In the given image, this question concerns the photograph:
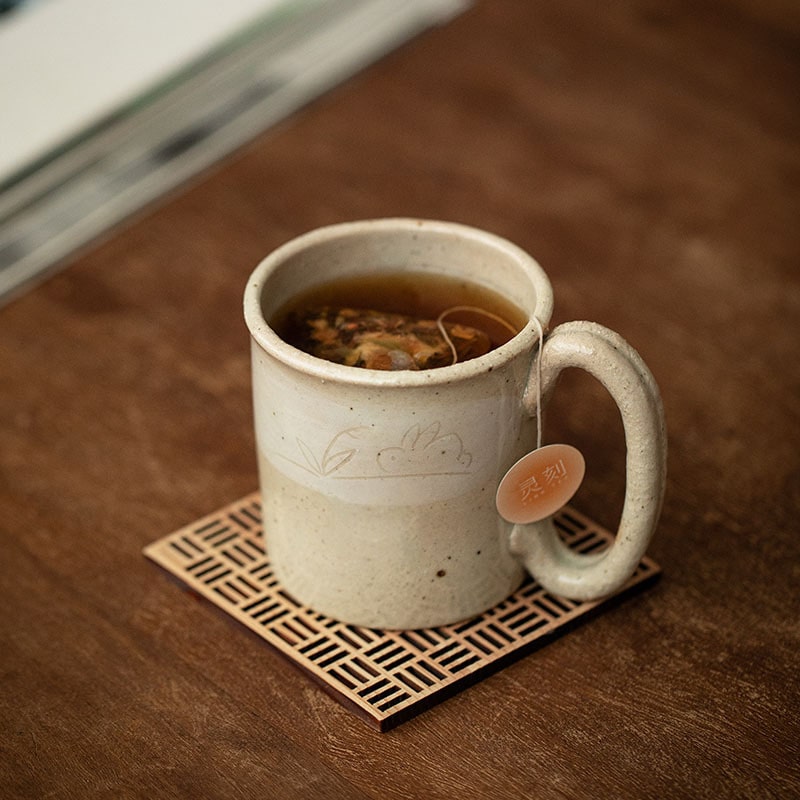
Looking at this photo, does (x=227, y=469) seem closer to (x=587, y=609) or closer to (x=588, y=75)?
(x=587, y=609)

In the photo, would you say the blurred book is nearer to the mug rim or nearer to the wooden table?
the wooden table

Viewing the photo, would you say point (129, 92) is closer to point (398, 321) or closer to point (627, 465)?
point (398, 321)

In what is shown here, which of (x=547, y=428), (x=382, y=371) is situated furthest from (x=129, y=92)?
(x=382, y=371)

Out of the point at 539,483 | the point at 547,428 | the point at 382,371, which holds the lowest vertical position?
the point at 547,428

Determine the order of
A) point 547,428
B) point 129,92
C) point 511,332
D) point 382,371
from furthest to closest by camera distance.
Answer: point 129,92 → point 547,428 → point 511,332 → point 382,371

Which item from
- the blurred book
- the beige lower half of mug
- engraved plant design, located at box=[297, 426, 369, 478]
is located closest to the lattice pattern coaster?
the beige lower half of mug

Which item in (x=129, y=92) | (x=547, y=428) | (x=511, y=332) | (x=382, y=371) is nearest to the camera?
(x=382, y=371)
